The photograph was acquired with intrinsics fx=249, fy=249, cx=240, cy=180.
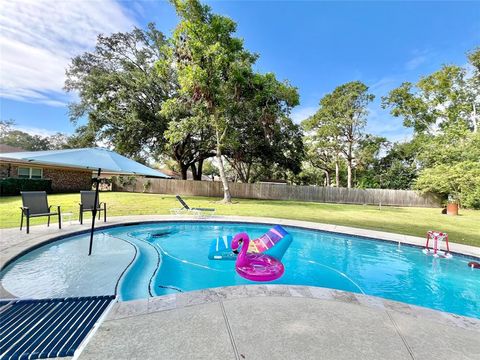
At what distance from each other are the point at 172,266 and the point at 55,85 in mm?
24475

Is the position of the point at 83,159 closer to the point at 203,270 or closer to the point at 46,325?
the point at 203,270

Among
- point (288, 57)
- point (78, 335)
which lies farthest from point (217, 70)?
point (78, 335)

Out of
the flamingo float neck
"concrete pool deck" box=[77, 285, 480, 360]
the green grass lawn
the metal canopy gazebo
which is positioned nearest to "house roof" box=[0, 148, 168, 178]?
the metal canopy gazebo

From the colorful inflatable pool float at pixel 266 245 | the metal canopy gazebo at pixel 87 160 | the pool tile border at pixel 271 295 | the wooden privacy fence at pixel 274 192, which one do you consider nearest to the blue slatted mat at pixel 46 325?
the pool tile border at pixel 271 295

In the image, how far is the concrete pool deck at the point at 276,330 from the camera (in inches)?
81.7

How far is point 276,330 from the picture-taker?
2416 mm

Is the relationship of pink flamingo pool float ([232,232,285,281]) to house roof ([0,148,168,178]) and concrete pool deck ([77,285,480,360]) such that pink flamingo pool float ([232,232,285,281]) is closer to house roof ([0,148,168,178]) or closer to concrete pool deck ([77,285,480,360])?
concrete pool deck ([77,285,480,360])

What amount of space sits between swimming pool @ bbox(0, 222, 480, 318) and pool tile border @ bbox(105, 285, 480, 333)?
121 centimetres

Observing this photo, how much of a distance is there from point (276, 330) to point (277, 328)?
4 cm

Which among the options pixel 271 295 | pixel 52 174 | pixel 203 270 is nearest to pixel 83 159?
pixel 203 270

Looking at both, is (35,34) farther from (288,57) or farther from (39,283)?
(288,57)

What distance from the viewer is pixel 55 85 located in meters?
22.0

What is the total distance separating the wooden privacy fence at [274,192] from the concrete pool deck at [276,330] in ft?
67.9

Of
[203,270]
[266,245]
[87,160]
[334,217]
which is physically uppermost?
[87,160]
